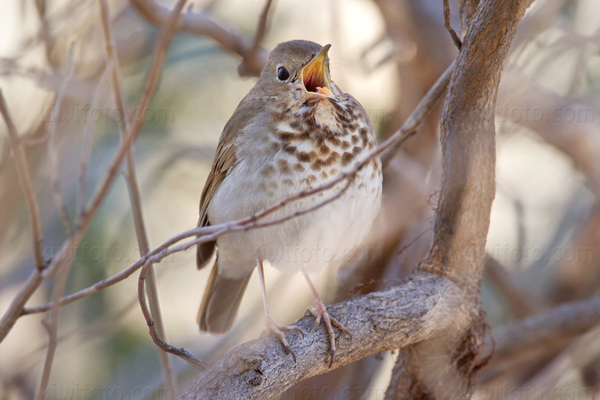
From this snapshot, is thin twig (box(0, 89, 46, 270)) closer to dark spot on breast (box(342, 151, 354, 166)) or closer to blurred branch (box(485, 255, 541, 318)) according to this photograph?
dark spot on breast (box(342, 151, 354, 166))

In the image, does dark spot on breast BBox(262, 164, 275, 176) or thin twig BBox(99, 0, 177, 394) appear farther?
dark spot on breast BBox(262, 164, 275, 176)

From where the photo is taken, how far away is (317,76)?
3.39 meters

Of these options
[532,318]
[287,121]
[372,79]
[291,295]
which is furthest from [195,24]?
[532,318]

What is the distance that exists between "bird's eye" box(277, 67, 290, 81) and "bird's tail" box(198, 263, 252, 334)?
123 cm

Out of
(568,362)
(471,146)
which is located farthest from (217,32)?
(568,362)

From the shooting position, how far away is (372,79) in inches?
205

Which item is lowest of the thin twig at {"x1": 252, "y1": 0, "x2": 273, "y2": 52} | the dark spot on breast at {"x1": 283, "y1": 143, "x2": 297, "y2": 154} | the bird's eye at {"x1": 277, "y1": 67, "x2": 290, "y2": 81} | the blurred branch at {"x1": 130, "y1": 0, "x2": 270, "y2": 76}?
the dark spot on breast at {"x1": 283, "y1": 143, "x2": 297, "y2": 154}

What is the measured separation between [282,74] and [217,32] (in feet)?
4.85

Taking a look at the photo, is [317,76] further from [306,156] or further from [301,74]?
[306,156]

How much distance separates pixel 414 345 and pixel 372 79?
8.88 ft

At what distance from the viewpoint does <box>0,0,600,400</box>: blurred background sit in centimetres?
421

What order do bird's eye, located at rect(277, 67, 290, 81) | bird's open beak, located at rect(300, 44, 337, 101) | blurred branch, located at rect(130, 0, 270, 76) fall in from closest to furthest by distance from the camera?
1. bird's open beak, located at rect(300, 44, 337, 101)
2. bird's eye, located at rect(277, 67, 290, 81)
3. blurred branch, located at rect(130, 0, 270, 76)

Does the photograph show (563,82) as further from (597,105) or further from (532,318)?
(532,318)

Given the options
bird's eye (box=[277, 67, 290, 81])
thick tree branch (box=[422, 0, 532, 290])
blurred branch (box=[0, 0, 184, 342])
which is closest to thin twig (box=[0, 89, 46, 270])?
blurred branch (box=[0, 0, 184, 342])
